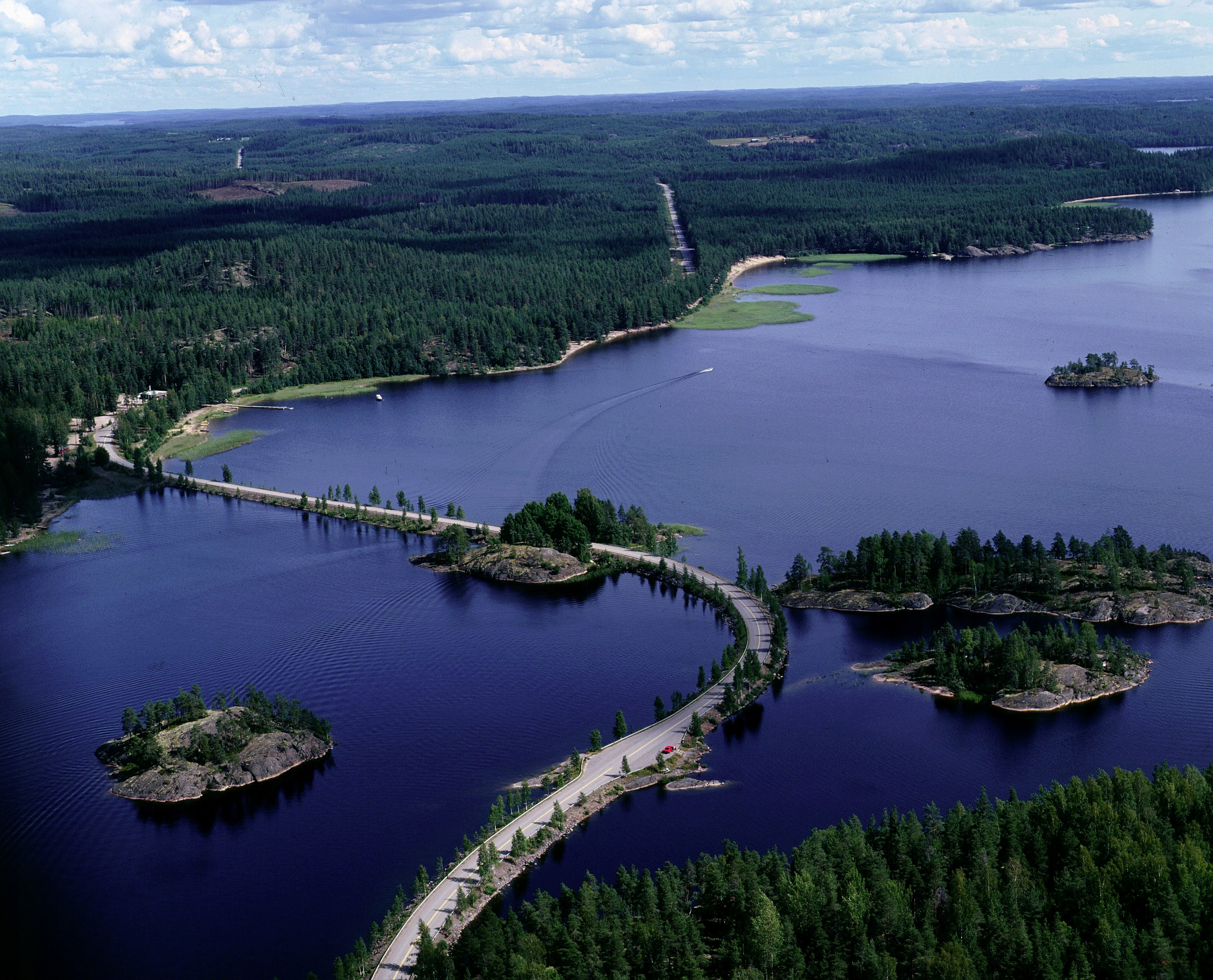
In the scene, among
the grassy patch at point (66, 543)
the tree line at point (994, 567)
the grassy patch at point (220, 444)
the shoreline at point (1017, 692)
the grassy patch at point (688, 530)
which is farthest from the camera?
the grassy patch at point (220, 444)

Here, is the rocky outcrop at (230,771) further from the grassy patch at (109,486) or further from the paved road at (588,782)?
the grassy patch at (109,486)

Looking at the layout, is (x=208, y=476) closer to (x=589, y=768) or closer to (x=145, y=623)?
(x=145, y=623)

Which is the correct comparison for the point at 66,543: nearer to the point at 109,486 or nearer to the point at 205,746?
the point at 109,486

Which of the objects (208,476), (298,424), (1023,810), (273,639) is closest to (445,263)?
(298,424)

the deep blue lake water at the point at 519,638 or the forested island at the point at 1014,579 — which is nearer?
the deep blue lake water at the point at 519,638

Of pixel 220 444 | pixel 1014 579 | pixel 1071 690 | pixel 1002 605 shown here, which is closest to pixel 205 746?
pixel 1071 690

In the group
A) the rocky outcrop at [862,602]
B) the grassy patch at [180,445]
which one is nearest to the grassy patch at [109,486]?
the grassy patch at [180,445]
